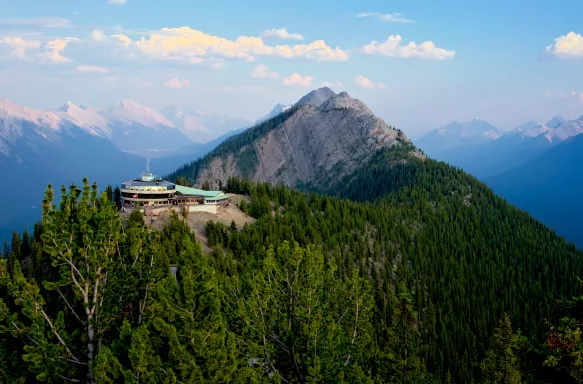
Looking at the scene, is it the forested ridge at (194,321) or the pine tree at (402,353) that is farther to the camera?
the pine tree at (402,353)

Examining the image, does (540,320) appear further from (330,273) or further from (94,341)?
(94,341)

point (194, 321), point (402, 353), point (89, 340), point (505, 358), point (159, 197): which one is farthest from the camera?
point (159, 197)

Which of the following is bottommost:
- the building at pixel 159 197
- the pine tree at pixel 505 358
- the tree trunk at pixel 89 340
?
the pine tree at pixel 505 358

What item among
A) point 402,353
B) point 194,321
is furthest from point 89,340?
point 402,353

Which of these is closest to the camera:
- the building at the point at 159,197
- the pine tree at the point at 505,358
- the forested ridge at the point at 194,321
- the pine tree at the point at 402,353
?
the forested ridge at the point at 194,321

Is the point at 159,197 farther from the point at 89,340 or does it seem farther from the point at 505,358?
the point at 505,358

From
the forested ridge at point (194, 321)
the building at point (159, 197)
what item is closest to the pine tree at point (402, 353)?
the forested ridge at point (194, 321)

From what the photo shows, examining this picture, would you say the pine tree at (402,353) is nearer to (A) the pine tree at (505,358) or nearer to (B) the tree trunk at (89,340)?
(A) the pine tree at (505,358)

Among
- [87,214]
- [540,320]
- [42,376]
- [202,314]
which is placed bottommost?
[540,320]

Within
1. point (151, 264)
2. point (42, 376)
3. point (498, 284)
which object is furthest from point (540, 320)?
point (42, 376)
